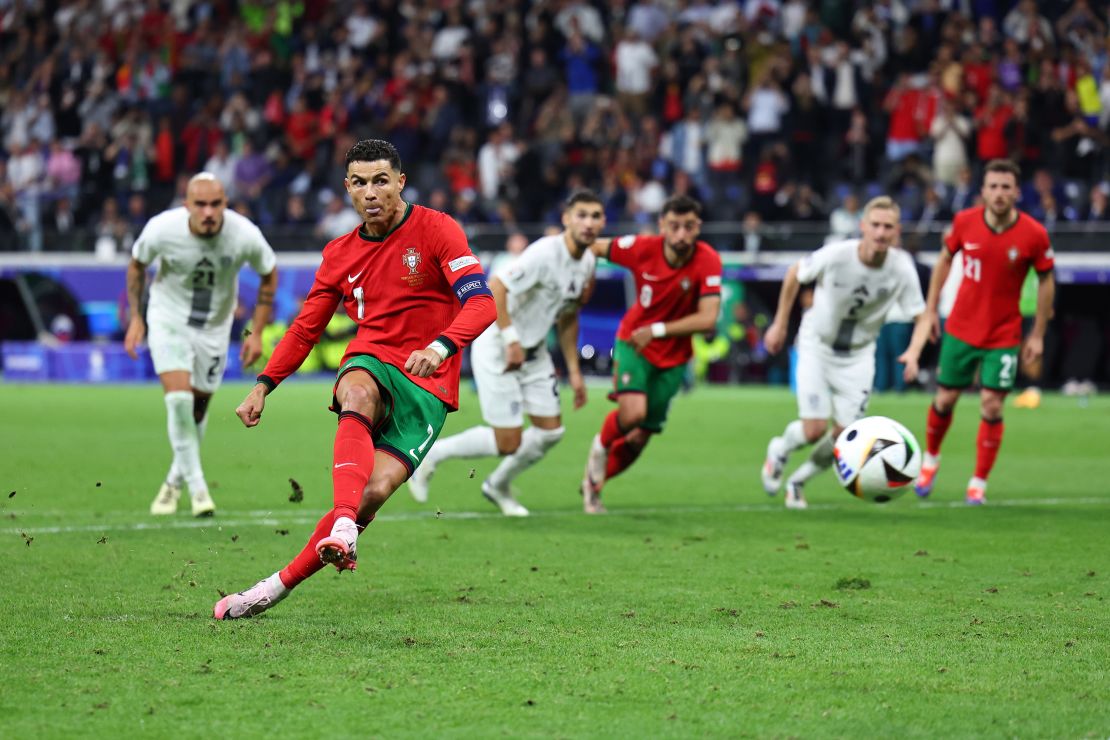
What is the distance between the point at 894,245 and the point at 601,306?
12.8 metres

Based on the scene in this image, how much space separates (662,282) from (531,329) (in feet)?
3.08

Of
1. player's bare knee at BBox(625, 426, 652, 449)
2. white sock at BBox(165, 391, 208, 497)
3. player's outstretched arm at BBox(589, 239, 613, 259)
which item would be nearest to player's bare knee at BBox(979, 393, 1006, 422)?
player's bare knee at BBox(625, 426, 652, 449)

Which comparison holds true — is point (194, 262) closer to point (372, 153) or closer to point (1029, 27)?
point (372, 153)

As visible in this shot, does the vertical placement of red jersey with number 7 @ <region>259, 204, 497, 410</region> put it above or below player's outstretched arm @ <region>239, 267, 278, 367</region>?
above

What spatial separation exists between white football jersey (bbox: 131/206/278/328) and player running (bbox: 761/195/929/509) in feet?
11.8

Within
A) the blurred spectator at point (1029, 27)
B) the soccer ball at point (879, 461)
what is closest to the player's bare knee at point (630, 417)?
the soccer ball at point (879, 461)

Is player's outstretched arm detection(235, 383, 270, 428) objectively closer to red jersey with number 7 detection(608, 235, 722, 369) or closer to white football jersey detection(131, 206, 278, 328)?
white football jersey detection(131, 206, 278, 328)

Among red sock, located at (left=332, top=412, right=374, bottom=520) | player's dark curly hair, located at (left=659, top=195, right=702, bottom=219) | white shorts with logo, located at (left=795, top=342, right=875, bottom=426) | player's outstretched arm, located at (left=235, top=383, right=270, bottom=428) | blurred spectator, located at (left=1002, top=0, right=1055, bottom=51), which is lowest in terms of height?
white shorts with logo, located at (left=795, top=342, right=875, bottom=426)

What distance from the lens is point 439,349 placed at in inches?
225

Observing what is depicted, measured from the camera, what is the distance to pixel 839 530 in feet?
29.8

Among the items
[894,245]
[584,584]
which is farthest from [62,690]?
[894,245]

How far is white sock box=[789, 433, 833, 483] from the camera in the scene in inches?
408

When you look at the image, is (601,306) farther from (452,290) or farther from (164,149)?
(452,290)

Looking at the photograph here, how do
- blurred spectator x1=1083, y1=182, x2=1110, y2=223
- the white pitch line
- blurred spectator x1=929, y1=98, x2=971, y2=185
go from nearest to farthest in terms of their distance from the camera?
the white pitch line → blurred spectator x1=1083, y1=182, x2=1110, y2=223 → blurred spectator x1=929, y1=98, x2=971, y2=185
